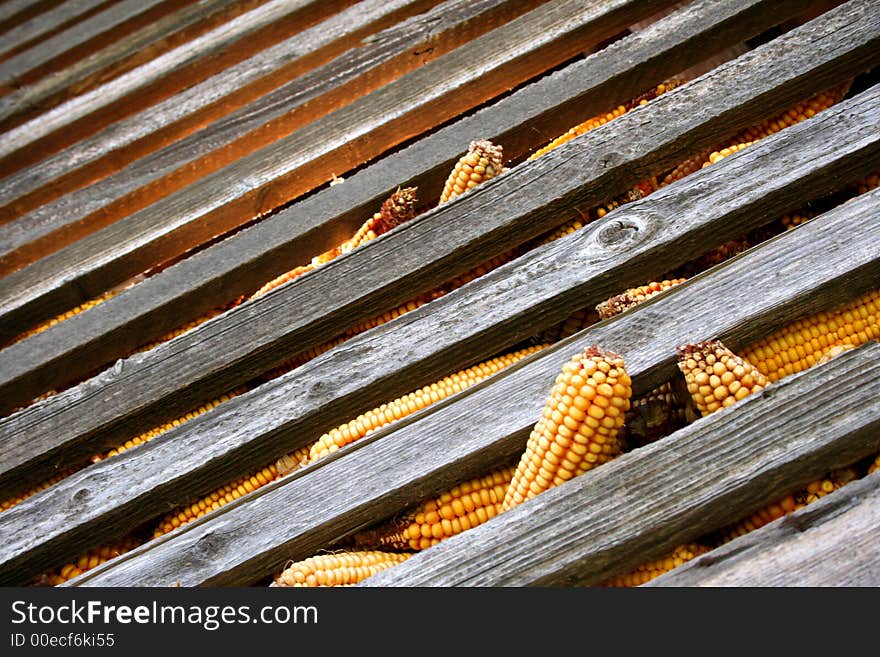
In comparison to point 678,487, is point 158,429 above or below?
above

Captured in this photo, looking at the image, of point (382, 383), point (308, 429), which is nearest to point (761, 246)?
point (382, 383)

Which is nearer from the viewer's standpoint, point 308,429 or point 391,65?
point 308,429

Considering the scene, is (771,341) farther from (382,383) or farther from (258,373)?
(258,373)

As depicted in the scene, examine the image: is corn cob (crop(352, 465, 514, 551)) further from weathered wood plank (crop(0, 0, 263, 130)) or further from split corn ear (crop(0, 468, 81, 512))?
weathered wood plank (crop(0, 0, 263, 130))

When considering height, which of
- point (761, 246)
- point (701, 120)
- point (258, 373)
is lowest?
point (761, 246)

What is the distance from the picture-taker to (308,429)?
2248 millimetres

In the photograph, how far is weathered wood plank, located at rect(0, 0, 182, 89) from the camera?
4.04 metres

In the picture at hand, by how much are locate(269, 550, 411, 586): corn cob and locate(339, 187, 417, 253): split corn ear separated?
3.25 ft

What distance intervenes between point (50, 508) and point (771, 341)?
6.75 ft

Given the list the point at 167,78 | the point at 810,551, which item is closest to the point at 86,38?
the point at 167,78

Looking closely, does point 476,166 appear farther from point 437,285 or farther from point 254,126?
point 254,126

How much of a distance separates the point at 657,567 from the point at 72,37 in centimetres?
396

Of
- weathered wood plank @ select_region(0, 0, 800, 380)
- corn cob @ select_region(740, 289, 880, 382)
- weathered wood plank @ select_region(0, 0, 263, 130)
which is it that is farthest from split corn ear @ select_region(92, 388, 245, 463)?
weathered wood plank @ select_region(0, 0, 263, 130)

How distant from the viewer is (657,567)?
175 centimetres
